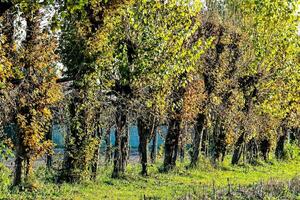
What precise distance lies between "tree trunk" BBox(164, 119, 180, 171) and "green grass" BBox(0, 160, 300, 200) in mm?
672

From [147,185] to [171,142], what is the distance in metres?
9.39

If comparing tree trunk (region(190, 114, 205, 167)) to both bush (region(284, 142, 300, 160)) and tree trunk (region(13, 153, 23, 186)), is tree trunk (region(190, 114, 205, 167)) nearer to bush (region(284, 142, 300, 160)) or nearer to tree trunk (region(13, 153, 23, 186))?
tree trunk (region(13, 153, 23, 186))

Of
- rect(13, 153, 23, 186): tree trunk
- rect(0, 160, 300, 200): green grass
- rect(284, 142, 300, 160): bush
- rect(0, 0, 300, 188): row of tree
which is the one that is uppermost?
rect(0, 0, 300, 188): row of tree

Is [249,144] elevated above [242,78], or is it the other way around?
[242,78]

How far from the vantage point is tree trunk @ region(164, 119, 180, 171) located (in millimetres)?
35812

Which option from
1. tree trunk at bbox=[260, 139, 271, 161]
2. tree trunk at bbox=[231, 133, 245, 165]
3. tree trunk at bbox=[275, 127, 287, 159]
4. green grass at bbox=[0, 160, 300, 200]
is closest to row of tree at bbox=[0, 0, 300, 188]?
green grass at bbox=[0, 160, 300, 200]

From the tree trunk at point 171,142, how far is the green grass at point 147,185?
67 cm

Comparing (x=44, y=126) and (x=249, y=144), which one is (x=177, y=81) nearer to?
(x=44, y=126)

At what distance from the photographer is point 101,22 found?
2558 cm

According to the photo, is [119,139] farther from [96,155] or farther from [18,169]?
[18,169]

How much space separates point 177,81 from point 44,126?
912cm

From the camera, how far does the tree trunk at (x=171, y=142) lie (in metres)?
35.8

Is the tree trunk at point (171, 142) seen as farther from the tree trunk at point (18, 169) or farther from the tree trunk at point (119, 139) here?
the tree trunk at point (18, 169)


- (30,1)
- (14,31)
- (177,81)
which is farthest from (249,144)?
(30,1)
